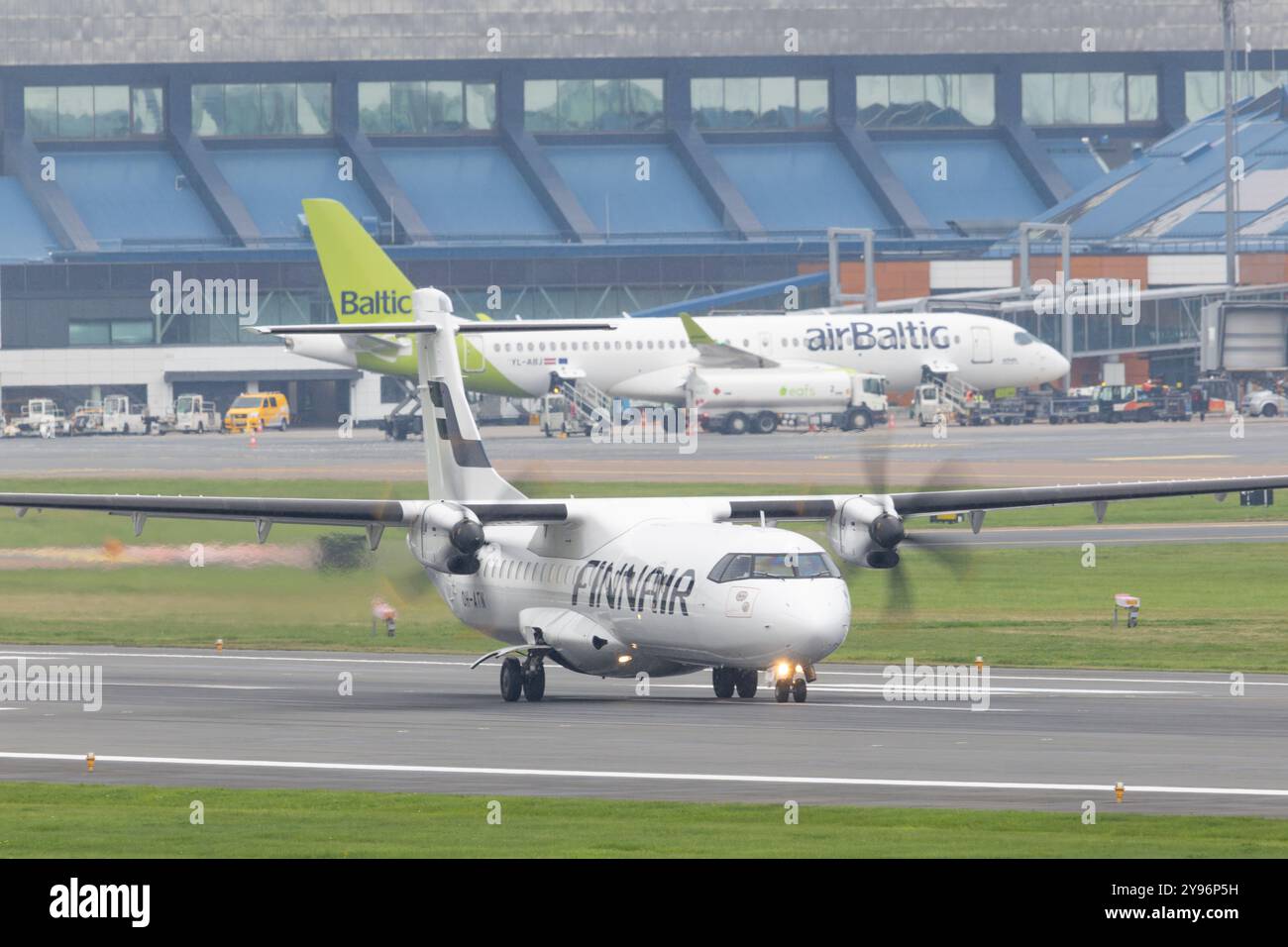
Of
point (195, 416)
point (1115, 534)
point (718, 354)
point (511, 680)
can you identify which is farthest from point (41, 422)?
point (511, 680)

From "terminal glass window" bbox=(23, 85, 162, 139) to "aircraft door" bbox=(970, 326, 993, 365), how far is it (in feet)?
224

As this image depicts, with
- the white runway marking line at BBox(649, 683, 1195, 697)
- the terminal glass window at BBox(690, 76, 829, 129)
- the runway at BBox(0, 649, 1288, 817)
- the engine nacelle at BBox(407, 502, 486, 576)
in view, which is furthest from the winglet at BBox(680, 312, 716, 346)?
the engine nacelle at BBox(407, 502, 486, 576)

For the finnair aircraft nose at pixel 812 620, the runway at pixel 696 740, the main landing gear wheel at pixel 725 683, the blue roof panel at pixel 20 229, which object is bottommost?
the runway at pixel 696 740

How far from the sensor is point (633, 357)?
101062 mm

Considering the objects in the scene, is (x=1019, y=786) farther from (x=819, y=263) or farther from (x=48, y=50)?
(x=48, y=50)

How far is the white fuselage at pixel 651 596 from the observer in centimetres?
3209

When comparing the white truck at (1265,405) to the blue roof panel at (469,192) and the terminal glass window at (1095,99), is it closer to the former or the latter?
the blue roof panel at (469,192)

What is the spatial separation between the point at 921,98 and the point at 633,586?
123610mm

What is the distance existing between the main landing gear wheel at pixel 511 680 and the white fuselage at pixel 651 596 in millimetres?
563

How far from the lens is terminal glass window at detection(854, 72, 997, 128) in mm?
152625

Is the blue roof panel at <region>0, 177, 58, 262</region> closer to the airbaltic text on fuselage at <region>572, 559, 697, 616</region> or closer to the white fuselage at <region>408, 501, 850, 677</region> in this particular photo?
the white fuselage at <region>408, 501, 850, 677</region>

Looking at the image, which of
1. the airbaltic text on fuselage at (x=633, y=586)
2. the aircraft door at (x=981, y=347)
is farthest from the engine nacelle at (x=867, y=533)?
the aircraft door at (x=981, y=347)
